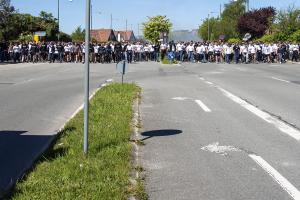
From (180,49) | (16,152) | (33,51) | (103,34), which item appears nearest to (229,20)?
(103,34)

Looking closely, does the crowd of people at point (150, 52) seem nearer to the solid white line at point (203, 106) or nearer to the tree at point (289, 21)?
the tree at point (289, 21)

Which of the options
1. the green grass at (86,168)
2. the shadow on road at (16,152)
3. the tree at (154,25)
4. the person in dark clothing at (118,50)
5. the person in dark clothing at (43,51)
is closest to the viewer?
the green grass at (86,168)

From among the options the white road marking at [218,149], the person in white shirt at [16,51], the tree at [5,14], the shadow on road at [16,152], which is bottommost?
the shadow on road at [16,152]

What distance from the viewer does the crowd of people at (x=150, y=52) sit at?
42.2m

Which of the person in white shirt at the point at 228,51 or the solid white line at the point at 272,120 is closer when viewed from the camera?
the solid white line at the point at 272,120

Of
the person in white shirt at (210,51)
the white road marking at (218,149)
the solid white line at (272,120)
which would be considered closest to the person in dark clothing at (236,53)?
the person in white shirt at (210,51)

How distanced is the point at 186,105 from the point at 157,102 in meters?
1.08

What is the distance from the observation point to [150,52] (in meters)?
45.6

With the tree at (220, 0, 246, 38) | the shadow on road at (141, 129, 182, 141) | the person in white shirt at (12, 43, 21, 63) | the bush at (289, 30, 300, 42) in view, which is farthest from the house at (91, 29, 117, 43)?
the shadow on road at (141, 129, 182, 141)

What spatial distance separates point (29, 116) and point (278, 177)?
7222 mm

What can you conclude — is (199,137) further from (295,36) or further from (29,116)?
(295,36)

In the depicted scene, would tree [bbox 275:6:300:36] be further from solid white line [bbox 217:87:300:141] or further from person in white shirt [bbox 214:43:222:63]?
solid white line [bbox 217:87:300:141]

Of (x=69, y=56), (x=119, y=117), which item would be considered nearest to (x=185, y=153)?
(x=119, y=117)

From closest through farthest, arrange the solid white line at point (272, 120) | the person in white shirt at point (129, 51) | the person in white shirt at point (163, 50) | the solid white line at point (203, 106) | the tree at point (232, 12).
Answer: the solid white line at point (272, 120), the solid white line at point (203, 106), the person in white shirt at point (129, 51), the person in white shirt at point (163, 50), the tree at point (232, 12)
